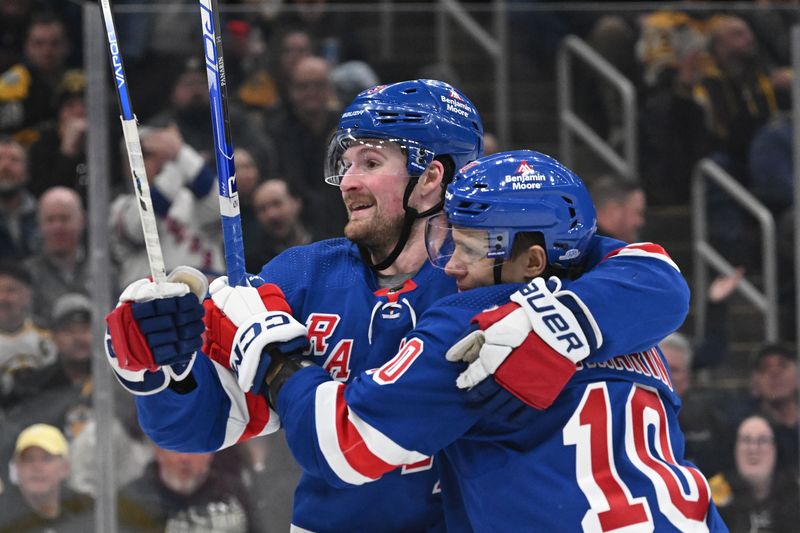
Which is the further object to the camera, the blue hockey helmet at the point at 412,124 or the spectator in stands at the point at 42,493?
the spectator in stands at the point at 42,493

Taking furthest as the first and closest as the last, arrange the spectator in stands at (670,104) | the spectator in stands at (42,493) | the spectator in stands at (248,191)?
the spectator in stands at (670,104)
the spectator in stands at (248,191)
the spectator in stands at (42,493)

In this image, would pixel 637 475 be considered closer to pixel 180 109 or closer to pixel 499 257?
Result: pixel 499 257

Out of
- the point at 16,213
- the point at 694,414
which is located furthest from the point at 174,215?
the point at 694,414

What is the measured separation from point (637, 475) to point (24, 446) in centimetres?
247

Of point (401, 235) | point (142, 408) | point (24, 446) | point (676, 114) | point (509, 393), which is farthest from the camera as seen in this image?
point (676, 114)

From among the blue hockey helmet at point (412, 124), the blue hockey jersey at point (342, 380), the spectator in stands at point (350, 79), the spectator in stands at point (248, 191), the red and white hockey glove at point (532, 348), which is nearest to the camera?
the red and white hockey glove at point (532, 348)

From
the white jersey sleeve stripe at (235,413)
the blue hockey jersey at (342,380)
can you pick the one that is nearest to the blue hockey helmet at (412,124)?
the blue hockey jersey at (342,380)

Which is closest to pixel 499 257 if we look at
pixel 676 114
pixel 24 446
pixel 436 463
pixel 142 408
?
pixel 436 463

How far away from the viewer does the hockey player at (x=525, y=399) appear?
2.20 meters

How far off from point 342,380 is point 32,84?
2.16 metres

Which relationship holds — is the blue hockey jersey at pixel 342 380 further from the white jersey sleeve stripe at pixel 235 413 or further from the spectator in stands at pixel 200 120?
the spectator in stands at pixel 200 120

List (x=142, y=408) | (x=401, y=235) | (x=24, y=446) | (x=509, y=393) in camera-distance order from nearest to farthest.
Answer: (x=509, y=393), (x=142, y=408), (x=401, y=235), (x=24, y=446)

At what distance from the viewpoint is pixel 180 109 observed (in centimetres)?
424

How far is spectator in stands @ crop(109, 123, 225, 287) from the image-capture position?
4129 mm
